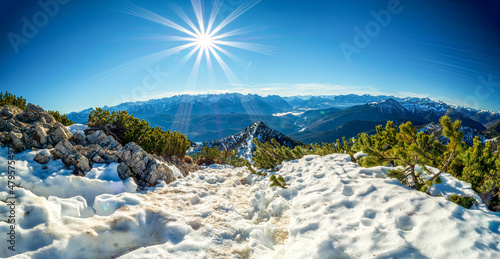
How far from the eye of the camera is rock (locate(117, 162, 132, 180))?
6289 millimetres

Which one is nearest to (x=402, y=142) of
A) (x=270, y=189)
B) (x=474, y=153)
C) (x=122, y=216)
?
(x=474, y=153)

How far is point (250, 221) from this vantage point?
4996mm

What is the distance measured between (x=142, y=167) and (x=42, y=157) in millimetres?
2602

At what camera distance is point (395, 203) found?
378cm

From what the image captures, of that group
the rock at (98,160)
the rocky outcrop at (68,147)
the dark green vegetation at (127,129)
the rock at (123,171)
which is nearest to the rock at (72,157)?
the rocky outcrop at (68,147)

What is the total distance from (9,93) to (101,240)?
13663 millimetres

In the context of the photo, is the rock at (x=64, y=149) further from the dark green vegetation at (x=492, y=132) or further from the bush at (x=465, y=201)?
the dark green vegetation at (x=492, y=132)

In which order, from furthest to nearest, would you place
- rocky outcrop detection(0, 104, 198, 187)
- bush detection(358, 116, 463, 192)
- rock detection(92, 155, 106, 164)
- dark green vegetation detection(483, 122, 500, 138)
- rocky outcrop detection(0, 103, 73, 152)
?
dark green vegetation detection(483, 122, 500, 138), rock detection(92, 155, 106, 164), rocky outcrop detection(0, 104, 198, 187), rocky outcrop detection(0, 103, 73, 152), bush detection(358, 116, 463, 192)

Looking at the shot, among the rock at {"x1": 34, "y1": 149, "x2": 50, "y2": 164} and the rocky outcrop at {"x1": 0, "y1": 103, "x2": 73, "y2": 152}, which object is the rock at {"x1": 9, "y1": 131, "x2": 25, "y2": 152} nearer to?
the rocky outcrop at {"x1": 0, "y1": 103, "x2": 73, "y2": 152}

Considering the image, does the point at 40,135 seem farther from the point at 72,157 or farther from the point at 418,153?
the point at 418,153

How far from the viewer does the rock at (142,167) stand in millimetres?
6871

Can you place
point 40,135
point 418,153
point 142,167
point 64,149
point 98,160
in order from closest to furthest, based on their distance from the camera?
point 418,153
point 64,149
point 40,135
point 98,160
point 142,167

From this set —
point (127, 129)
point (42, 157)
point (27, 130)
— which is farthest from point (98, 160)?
point (127, 129)

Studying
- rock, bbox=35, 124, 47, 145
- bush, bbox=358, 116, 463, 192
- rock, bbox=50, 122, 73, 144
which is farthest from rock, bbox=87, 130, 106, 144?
bush, bbox=358, 116, 463, 192
